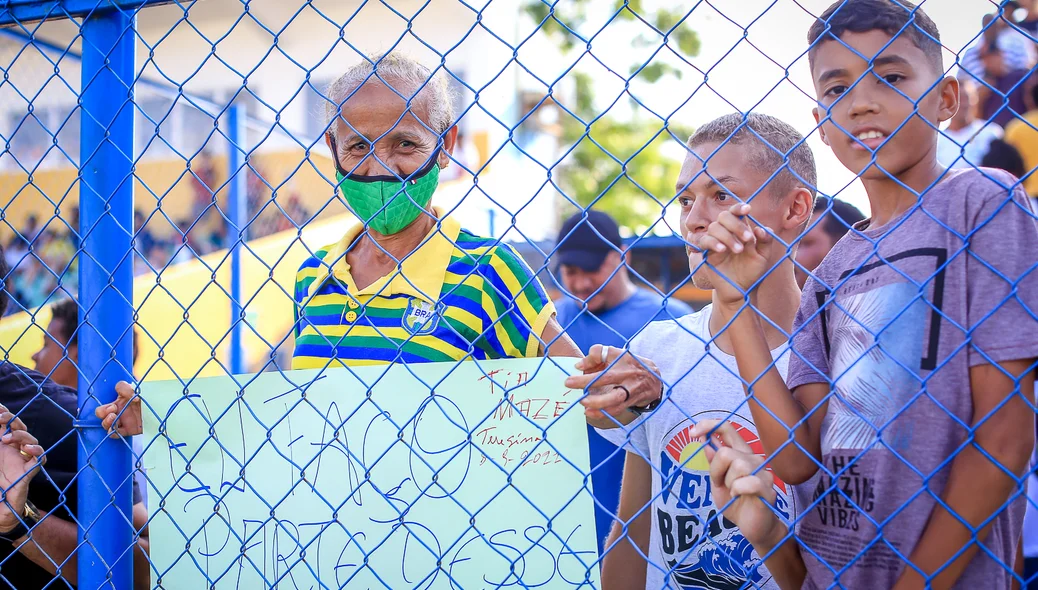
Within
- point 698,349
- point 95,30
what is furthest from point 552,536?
point 95,30

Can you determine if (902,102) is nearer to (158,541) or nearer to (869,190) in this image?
(869,190)

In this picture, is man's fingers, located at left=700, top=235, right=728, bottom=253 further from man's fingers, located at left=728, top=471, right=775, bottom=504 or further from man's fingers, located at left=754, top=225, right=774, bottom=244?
man's fingers, located at left=728, top=471, right=775, bottom=504

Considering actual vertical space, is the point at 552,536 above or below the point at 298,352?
below

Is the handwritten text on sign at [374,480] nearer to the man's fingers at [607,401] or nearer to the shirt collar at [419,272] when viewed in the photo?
the man's fingers at [607,401]

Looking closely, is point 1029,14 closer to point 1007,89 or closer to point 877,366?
point 1007,89

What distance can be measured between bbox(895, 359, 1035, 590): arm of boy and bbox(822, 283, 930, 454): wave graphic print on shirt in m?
0.10

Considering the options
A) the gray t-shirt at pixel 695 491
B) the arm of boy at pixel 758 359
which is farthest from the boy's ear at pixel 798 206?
the arm of boy at pixel 758 359

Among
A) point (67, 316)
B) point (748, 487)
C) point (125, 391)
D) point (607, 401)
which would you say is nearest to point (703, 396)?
point (607, 401)

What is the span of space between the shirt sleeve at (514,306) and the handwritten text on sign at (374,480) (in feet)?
0.72

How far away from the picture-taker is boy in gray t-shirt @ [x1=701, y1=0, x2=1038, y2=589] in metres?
1.28

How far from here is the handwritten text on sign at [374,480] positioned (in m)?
1.60

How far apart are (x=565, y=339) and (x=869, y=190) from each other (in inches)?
28.5

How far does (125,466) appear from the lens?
1.88 m

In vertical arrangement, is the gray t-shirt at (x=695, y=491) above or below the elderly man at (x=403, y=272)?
below
